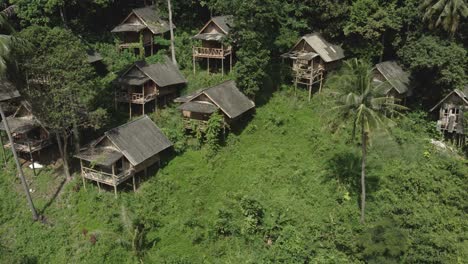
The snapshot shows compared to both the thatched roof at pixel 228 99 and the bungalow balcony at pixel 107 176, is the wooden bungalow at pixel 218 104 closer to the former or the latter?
the thatched roof at pixel 228 99

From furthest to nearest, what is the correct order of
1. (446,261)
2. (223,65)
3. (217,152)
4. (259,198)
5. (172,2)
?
(172,2) → (223,65) → (217,152) → (259,198) → (446,261)

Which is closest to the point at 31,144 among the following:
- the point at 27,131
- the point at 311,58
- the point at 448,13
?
the point at 27,131

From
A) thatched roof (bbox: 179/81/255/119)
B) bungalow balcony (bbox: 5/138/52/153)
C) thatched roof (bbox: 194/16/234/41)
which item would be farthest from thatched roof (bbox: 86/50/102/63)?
thatched roof (bbox: 179/81/255/119)

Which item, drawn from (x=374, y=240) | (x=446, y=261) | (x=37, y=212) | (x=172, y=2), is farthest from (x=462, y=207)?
(x=172, y=2)

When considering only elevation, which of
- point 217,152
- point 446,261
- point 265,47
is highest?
point 265,47

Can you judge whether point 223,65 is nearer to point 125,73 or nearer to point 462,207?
point 125,73

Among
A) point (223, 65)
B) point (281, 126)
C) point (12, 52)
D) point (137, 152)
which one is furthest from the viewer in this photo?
point (223, 65)

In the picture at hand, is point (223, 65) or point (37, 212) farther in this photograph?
point (223, 65)
